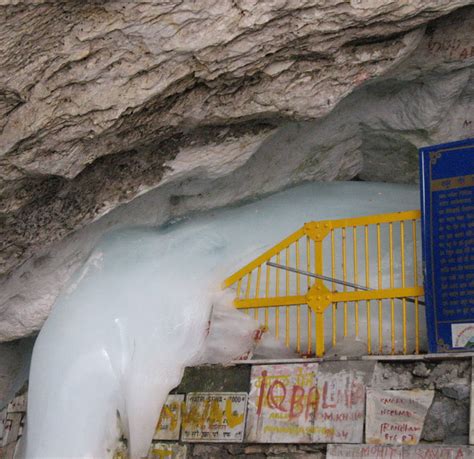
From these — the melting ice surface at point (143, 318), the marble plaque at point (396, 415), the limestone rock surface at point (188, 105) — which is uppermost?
the limestone rock surface at point (188, 105)

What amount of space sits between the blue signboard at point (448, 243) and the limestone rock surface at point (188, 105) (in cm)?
50

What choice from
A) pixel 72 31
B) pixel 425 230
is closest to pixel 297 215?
pixel 425 230

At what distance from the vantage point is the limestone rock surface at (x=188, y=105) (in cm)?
410

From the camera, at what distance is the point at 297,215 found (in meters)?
5.30

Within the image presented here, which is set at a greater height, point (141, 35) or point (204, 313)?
point (141, 35)

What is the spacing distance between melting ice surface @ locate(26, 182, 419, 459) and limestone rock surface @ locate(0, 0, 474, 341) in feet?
0.40

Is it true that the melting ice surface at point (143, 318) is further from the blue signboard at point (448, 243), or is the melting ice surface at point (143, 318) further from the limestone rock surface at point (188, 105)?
the blue signboard at point (448, 243)

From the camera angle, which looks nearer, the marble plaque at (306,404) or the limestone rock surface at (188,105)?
the limestone rock surface at (188,105)

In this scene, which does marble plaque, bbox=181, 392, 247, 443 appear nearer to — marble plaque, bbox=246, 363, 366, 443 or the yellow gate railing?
marble plaque, bbox=246, 363, 366, 443

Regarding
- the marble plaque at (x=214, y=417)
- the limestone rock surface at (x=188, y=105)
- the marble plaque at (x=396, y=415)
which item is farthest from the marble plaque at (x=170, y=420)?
the marble plaque at (x=396, y=415)

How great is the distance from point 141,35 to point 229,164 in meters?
0.99

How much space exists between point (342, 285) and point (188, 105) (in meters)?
1.13

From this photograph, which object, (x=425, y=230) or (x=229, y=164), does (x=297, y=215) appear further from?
(x=425, y=230)

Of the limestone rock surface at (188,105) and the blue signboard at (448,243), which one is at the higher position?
the limestone rock surface at (188,105)
